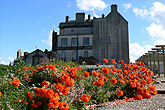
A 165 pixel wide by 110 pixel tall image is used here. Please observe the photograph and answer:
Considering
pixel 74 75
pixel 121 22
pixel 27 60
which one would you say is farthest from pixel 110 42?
pixel 74 75

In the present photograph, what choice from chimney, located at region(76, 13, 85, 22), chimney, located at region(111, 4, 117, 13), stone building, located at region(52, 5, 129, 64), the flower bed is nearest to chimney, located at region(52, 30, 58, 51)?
stone building, located at region(52, 5, 129, 64)

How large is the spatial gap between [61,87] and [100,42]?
2580 cm

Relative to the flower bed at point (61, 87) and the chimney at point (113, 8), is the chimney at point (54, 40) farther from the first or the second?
the flower bed at point (61, 87)

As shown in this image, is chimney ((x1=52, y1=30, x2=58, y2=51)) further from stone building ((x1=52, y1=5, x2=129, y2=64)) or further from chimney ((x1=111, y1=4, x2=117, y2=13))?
chimney ((x1=111, y1=4, x2=117, y2=13))

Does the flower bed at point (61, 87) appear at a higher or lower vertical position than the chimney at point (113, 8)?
lower

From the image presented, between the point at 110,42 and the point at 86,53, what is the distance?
15.6 feet

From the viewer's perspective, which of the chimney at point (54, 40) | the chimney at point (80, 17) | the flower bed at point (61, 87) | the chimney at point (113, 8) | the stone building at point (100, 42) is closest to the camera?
the flower bed at point (61, 87)

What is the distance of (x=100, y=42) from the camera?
28.7m

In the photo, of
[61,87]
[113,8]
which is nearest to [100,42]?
[113,8]

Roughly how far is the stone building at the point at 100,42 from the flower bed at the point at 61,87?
67.5 feet

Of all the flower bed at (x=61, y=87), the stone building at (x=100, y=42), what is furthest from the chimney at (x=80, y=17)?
the flower bed at (x=61, y=87)

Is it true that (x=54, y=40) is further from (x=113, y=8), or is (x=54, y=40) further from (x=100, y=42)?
(x=113, y=8)

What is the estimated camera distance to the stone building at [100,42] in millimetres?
28016

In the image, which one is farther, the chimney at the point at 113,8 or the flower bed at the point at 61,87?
the chimney at the point at 113,8
